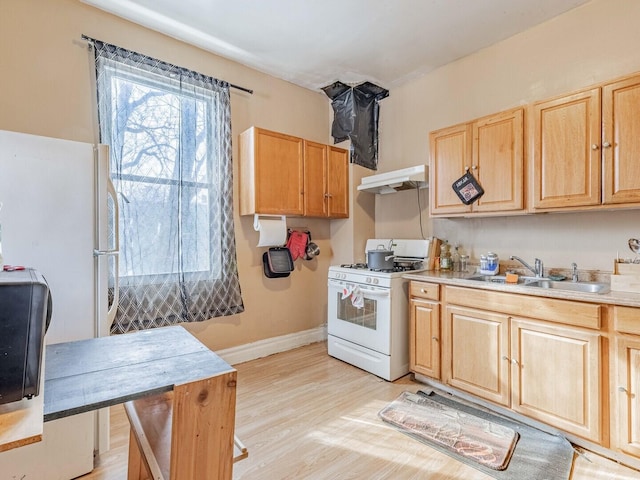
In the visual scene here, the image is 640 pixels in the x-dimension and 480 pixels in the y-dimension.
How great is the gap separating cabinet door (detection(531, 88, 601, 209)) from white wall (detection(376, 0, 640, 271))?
0.37m

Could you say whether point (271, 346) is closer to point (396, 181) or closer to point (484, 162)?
point (396, 181)

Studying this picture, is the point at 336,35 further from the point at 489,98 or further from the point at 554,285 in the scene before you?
the point at 554,285

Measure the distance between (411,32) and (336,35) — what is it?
24.3 inches

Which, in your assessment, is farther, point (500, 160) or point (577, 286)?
point (500, 160)

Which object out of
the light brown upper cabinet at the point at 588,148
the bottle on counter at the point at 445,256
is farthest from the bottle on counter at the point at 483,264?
the light brown upper cabinet at the point at 588,148

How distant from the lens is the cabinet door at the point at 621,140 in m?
1.89

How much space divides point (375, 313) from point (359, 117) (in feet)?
7.14

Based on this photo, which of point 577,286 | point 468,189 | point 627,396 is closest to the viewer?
point 627,396

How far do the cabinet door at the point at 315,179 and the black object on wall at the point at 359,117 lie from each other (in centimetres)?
43

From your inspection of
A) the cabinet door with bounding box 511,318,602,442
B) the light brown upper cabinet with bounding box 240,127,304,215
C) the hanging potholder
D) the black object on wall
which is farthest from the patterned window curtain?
the cabinet door with bounding box 511,318,602,442

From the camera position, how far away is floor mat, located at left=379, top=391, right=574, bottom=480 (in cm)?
173

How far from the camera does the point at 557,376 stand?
195 cm

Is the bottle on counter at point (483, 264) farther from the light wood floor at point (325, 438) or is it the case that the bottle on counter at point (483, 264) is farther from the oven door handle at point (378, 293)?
the light wood floor at point (325, 438)

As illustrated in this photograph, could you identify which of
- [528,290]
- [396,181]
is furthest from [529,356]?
[396,181]
